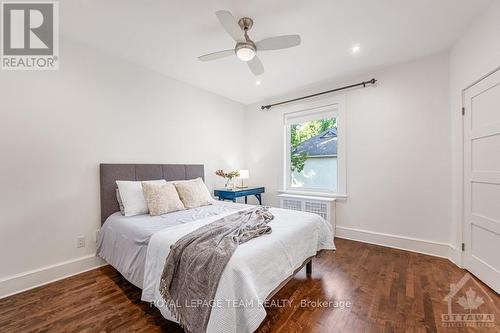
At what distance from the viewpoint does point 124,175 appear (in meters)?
2.68

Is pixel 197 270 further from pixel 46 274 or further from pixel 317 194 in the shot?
pixel 317 194

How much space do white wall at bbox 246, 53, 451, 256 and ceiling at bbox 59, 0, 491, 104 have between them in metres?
0.37

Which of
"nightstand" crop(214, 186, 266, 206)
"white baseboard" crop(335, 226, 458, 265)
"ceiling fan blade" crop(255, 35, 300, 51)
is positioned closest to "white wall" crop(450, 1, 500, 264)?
"white baseboard" crop(335, 226, 458, 265)

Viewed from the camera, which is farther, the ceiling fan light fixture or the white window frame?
the white window frame

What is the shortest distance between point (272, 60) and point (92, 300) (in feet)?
11.0

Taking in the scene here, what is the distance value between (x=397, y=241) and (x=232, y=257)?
284cm

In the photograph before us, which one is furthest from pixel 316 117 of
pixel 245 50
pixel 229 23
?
pixel 229 23

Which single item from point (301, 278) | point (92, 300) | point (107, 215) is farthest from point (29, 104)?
point (301, 278)

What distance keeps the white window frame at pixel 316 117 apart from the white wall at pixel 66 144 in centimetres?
228

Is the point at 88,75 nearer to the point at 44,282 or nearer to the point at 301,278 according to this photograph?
the point at 44,282

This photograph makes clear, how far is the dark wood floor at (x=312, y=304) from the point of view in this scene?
5.02ft

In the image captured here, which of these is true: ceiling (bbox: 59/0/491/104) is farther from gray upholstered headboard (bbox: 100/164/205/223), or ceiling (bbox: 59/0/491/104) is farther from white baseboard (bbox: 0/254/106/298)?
white baseboard (bbox: 0/254/106/298)

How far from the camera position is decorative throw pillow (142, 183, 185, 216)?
2.38 meters

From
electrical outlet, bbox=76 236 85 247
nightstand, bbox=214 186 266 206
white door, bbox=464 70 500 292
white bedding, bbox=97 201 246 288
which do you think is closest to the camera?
white bedding, bbox=97 201 246 288
